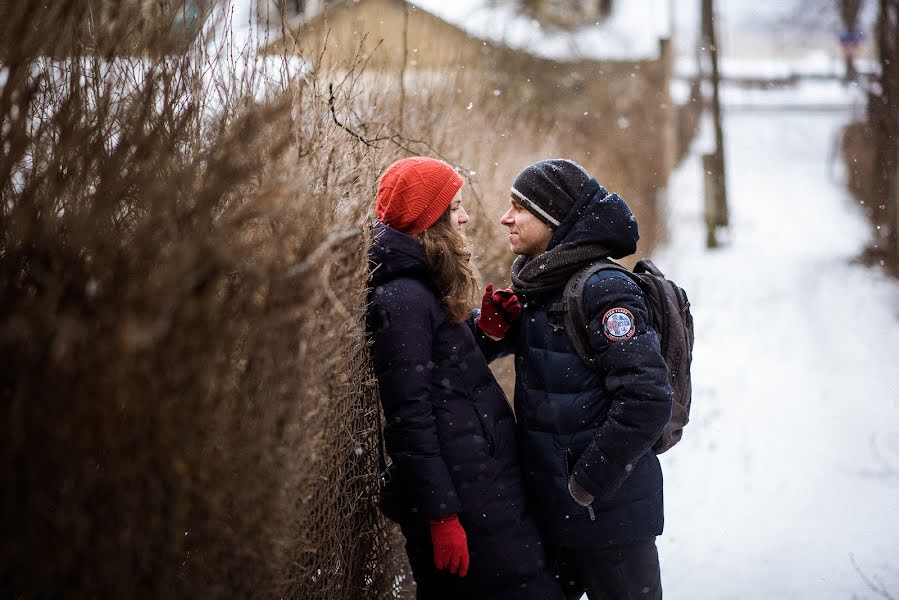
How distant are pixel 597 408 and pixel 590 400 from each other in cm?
3

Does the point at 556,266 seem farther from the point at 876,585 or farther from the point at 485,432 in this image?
the point at 876,585

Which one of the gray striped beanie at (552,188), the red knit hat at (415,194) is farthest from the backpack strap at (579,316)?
the red knit hat at (415,194)

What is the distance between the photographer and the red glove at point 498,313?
2.76 metres

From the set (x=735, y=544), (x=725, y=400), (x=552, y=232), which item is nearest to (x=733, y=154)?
(x=725, y=400)

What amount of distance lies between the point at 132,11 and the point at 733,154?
2379 cm

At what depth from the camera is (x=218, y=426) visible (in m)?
1.71

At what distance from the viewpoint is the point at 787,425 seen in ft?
20.9

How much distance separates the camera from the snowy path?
13.9ft

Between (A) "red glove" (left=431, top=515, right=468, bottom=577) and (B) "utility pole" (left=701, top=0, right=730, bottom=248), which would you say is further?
(B) "utility pole" (left=701, top=0, right=730, bottom=248)

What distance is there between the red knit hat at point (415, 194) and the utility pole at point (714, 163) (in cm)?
1184

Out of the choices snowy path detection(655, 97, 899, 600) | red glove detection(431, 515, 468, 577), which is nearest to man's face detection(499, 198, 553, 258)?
red glove detection(431, 515, 468, 577)

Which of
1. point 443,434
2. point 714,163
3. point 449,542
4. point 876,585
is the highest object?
point 714,163

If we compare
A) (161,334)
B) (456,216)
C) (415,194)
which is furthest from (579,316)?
(161,334)

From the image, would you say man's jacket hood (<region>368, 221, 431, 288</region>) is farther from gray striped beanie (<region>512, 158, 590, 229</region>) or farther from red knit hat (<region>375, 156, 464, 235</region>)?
gray striped beanie (<region>512, 158, 590, 229</region>)
